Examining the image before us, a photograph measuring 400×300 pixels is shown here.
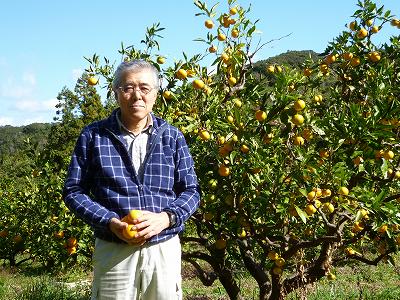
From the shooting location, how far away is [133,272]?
191 cm

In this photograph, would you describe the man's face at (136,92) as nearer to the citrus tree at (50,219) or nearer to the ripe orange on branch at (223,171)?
the ripe orange on branch at (223,171)

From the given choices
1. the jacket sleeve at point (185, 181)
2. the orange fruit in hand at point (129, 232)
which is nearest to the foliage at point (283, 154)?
the jacket sleeve at point (185, 181)

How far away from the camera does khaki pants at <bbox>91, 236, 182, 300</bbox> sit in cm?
191

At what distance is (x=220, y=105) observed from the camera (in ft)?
9.81

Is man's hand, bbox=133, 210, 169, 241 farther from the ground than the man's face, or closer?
closer

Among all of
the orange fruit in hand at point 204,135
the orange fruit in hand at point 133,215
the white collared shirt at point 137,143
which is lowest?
the orange fruit in hand at point 133,215

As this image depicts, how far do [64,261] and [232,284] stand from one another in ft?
4.76

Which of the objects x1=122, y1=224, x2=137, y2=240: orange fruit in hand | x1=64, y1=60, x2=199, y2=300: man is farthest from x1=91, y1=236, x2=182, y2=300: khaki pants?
x1=122, y1=224, x2=137, y2=240: orange fruit in hand

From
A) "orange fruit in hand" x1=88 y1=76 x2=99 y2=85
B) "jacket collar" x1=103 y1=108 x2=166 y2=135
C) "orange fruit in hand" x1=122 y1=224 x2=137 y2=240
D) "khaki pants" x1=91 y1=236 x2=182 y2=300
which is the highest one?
"orange fruit in hand" x1=88 y1=76 x2=99 y2=85

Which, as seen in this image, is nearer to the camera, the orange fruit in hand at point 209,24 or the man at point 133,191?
the man at point 133,191

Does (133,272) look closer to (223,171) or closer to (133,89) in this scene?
(133,89)

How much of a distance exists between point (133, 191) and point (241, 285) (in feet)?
15.8

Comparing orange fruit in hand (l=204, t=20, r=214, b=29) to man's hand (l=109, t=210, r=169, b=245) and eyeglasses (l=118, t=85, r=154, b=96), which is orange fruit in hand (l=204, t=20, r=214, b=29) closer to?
eyeglasses (l=118, t=85, r=154, b=96)

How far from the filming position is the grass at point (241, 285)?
4.12m
